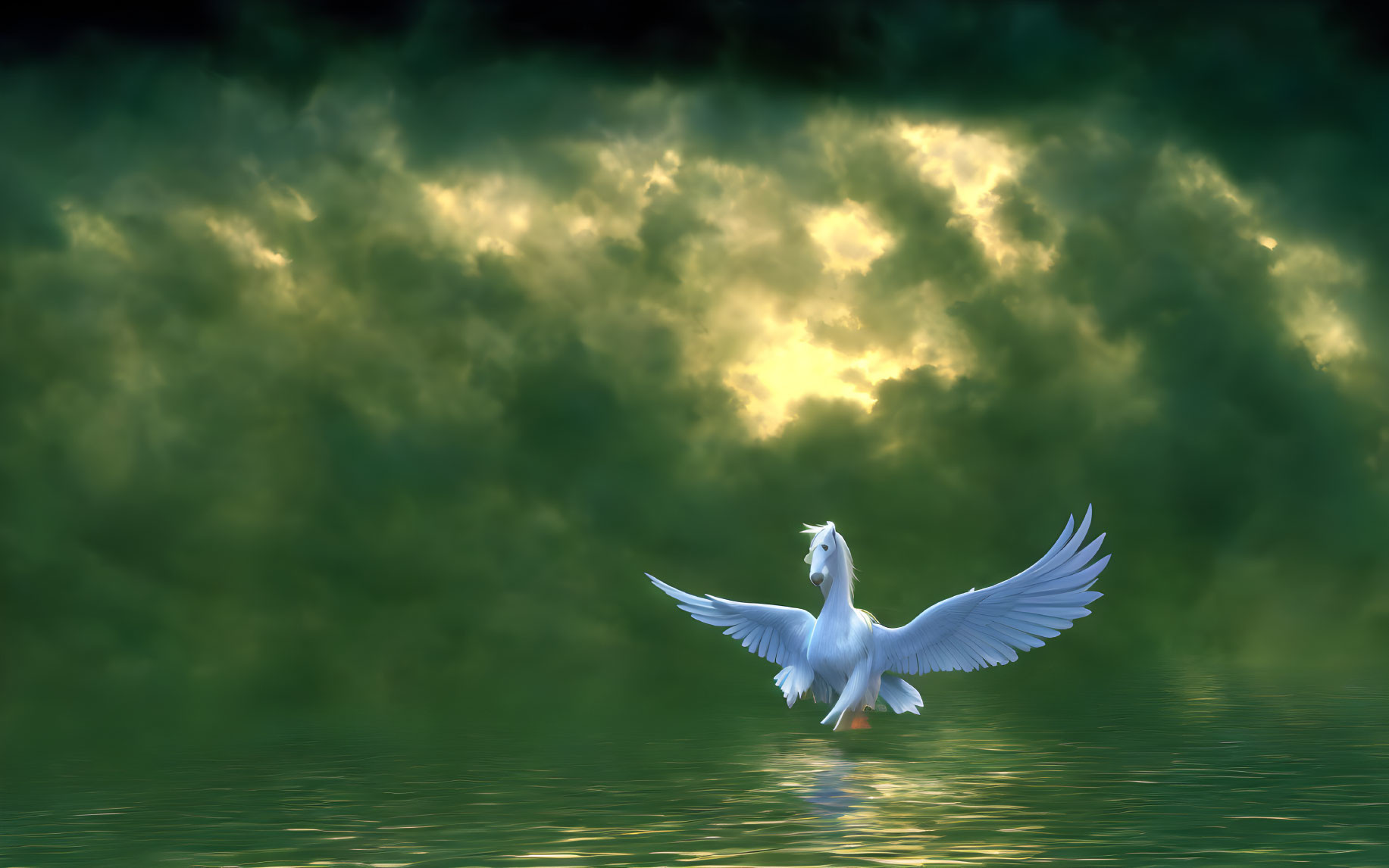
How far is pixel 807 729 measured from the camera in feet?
67.9

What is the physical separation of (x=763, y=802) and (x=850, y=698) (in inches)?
230

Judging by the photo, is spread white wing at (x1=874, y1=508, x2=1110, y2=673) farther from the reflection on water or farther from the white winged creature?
the reflection on water

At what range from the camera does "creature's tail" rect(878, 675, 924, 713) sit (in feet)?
63.9

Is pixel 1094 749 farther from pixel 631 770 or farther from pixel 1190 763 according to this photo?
pixel 631 770

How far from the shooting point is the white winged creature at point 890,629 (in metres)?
18.0

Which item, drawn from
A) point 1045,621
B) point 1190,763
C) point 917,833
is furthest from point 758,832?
point 1045,621

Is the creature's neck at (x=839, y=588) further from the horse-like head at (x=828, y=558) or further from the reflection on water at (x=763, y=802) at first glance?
the reflection on water at (x=763, y=802)

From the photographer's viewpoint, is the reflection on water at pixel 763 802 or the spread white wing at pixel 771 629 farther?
the spread white wing at pixel 771 629

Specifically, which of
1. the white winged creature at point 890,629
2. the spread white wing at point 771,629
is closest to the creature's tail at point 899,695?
the white winged creature at point 890,629

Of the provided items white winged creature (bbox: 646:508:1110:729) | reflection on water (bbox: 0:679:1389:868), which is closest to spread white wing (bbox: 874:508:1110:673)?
white winged creature (bbox: 646:508:1110:729)

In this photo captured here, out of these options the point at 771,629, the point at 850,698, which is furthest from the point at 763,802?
the point at 771,629

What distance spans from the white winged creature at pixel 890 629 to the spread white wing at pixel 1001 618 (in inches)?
0.4

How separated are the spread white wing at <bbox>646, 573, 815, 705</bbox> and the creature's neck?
627 millimetres

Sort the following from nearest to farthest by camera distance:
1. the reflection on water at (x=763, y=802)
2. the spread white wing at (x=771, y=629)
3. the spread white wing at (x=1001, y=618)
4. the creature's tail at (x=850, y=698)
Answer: the reflection on water at (x=763, y=802) < the spread white wing at (x=1001, y=618) < the creature's tail at (x=850, y=698) < the spread white wing at (x=771, y=629)
